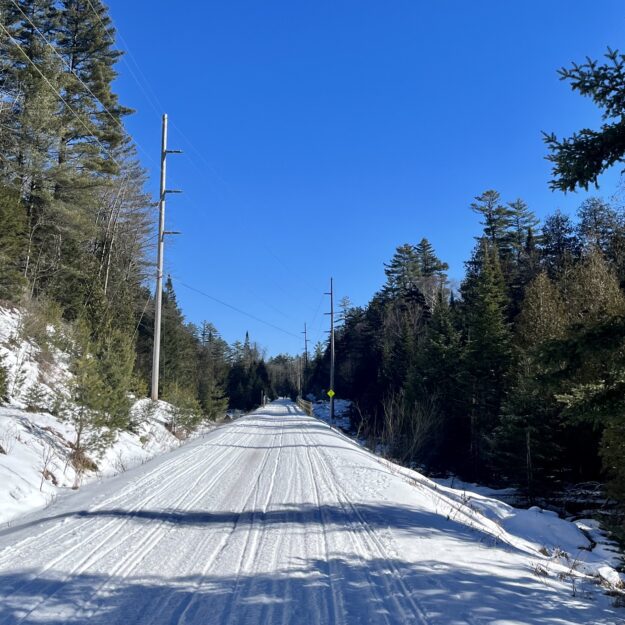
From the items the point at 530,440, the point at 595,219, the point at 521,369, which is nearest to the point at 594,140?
the point at 530,440

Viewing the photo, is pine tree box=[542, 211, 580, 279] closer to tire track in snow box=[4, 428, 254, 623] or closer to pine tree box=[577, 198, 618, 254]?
pine tree box=[577, 198, 618, 254]

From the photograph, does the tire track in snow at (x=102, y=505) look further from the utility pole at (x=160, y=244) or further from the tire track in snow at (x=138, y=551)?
the utility pole at (x=160, y=244)

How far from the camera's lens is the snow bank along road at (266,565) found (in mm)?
3742

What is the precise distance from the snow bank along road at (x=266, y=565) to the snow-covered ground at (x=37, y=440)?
81 cm

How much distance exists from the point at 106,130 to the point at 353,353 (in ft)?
155

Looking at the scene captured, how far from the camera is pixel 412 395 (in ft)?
102

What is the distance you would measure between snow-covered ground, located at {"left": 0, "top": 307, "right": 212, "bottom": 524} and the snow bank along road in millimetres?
812

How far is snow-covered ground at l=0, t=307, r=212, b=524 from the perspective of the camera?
299 inches

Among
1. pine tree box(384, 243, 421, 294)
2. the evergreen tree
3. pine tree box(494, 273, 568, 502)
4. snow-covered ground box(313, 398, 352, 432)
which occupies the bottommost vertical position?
snow-covered ground box(313, 398, 352, 432)

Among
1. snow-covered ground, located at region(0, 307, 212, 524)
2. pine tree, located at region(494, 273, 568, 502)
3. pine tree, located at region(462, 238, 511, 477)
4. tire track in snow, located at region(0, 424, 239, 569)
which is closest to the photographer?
tire track in snow, located at region(0, 424, 239, 569)

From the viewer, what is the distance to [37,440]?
9625mm

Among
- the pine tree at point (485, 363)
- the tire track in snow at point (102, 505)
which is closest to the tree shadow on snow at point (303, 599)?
the tire track in snow at point (102, 505)

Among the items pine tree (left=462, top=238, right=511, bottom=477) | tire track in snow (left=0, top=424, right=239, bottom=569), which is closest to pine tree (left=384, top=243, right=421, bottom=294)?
pine tree (left=462, top=238, right=511, bottom=477)

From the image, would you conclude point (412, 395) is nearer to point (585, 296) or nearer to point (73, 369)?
point (585, 296)
